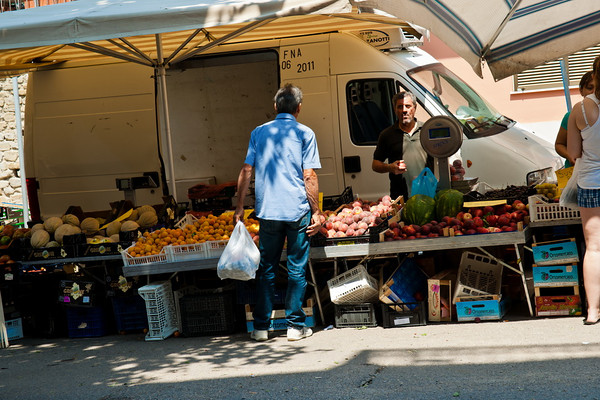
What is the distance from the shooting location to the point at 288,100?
22.4ft

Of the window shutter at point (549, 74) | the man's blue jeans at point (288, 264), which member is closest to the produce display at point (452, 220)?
the man's blue jeans at point (288, 264)

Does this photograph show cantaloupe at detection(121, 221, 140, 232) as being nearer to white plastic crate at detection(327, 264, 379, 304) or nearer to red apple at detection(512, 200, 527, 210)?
white plastic crate at detection(327, 264, 379, 304)

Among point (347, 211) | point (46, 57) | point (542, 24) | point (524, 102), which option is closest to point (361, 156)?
point (347, 211)

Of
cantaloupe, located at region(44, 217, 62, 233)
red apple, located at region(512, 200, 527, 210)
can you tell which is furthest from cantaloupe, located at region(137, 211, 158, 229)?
red apple, located at region(512, 200, 527, 210)

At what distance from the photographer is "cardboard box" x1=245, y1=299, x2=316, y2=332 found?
7137 millimetres

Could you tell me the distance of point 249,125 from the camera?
10953 mm

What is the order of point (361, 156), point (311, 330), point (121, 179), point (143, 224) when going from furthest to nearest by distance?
point (121, 179)
point (361, 156)
point (143, 224)
point (311, 330)

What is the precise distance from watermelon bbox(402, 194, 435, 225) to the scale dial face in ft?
1.47

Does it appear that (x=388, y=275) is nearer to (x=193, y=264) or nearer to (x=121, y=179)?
(x=193, y=264)

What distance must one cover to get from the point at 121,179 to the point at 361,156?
3.05m

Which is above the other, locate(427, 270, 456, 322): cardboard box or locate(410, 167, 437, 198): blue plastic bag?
locate(410, 167, 437, 198): blue plastic bag

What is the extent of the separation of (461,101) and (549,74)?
22.2ft

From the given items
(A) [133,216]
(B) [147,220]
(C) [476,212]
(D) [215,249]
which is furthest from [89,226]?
(C) [476,212]

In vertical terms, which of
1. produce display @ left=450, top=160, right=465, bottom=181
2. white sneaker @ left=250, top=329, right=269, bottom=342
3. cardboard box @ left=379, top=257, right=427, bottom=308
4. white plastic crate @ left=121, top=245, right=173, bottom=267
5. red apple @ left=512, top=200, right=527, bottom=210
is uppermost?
produce display @ left=450, top=160, right=465, bottom=181
